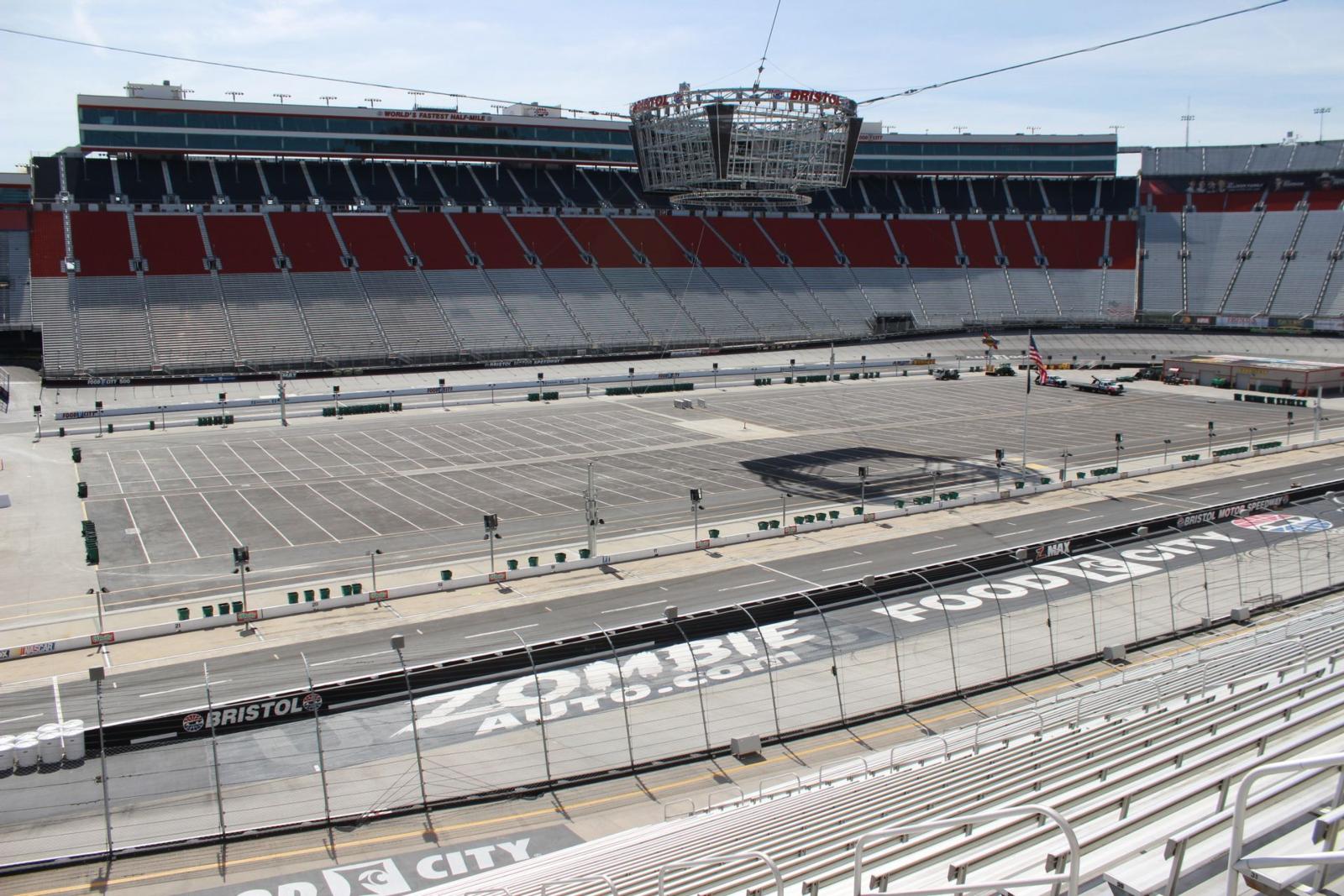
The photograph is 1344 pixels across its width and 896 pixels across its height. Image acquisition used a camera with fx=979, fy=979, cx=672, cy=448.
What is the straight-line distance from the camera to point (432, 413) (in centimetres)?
7512

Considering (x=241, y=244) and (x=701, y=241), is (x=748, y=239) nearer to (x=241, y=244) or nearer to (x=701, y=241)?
(x=701, y=241)

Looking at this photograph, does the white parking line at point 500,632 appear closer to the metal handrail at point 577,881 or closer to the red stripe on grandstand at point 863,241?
the metal handrail at point 577,881

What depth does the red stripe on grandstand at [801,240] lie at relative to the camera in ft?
377

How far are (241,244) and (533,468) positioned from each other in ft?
181

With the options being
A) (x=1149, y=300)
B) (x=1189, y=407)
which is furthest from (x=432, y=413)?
(x=1149, y=300)

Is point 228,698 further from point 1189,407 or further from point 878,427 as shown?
point 1189,407

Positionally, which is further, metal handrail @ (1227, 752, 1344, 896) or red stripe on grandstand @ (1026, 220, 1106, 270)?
red stripe on grandstand @ (1026, 220, 1106, 270)

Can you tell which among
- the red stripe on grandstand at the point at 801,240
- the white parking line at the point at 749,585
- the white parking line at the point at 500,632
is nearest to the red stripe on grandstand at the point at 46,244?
the red stripe on grandstand at the point at 801,240

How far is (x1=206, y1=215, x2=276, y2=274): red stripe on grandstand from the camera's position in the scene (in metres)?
92.8

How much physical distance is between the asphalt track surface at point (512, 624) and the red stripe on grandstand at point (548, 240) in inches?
2826

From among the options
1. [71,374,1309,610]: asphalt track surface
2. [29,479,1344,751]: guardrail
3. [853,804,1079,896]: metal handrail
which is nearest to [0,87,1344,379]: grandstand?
[71,374,1309,610]: asphalt track surface

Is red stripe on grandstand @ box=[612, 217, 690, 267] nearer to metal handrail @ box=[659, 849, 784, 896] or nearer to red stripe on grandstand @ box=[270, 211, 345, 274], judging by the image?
red stripe on grandstand @ box=[270, 211, 345, 274]

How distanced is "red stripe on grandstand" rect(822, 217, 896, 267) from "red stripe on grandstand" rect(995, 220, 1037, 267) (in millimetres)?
14401

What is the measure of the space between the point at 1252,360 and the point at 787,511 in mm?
63083
